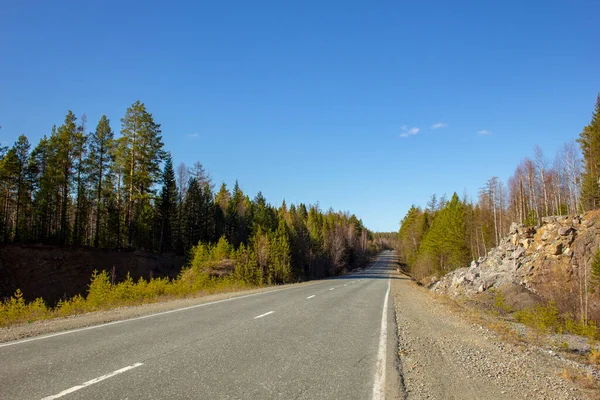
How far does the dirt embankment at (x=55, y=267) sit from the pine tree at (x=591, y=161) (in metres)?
47.6

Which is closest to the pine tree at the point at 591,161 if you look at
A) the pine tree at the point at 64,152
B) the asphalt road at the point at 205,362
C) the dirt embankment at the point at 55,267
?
the asphalt road at the point at 205,362

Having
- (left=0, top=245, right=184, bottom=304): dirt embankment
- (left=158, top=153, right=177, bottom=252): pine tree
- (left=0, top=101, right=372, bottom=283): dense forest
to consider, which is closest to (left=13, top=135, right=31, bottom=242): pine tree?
(left=0, top=101, right=372, bottom=283): dense forest

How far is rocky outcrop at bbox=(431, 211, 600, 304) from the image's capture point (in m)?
25.3

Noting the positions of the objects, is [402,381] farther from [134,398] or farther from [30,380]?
[30,380]

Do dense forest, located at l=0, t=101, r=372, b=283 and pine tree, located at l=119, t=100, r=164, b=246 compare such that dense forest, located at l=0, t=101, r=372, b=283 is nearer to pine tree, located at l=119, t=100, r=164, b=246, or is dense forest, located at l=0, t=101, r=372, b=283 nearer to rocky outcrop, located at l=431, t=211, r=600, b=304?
pine tree, located at l=119, t=100, r=164, b=246

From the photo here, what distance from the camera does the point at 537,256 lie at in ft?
96.3

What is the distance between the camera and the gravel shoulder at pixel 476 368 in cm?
537

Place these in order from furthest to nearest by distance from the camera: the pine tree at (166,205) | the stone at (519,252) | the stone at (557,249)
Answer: the pine tree at (166,205), the stone at (519,252), the stone at (557,249)

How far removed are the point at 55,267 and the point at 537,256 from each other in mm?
43521

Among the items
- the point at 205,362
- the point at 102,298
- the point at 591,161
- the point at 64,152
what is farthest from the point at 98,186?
the point at 591,161

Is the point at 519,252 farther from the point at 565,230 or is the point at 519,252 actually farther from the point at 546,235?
the point at 565,230

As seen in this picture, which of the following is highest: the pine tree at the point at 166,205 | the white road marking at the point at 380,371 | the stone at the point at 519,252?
the pine tree at the point at 166,205

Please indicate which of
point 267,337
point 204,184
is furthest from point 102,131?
point 267,337

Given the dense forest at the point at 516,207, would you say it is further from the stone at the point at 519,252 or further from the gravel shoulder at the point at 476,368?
the gravel shoulder at the point at 476,368
